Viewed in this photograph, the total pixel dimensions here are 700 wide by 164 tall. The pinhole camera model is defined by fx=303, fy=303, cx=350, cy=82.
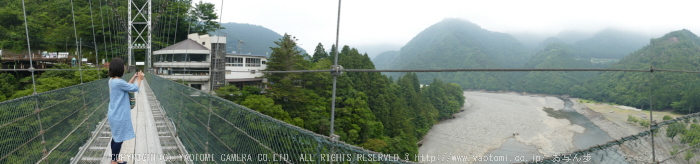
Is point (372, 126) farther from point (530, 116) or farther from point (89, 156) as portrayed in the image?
point (530, 116)

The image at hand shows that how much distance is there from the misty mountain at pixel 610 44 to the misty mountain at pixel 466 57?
2306 centimetres

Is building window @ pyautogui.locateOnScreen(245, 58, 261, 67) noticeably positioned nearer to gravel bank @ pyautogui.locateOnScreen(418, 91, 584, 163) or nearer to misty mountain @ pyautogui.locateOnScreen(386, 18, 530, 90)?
gravel bank @ pyautogui.locateOnScreen(418, 91, 584, 163)

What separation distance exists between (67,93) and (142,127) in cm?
84

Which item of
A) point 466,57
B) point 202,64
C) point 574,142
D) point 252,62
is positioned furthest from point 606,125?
point 466,57

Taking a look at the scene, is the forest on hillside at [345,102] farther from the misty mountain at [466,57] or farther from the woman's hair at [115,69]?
the misty mountain at [466,57]

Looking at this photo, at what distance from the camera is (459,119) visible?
3900 cm

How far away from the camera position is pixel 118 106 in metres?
1.95

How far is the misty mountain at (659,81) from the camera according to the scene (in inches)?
1741

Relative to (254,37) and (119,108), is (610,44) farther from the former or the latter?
(119,108)

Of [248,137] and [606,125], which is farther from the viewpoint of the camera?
[606,125]

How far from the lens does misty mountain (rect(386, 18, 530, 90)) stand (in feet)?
263

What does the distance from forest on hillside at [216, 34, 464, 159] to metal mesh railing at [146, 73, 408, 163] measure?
14327 mm

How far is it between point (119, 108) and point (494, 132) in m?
35.1

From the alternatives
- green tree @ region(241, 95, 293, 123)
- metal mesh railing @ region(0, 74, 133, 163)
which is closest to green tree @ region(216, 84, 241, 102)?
green tree @ region(241, 95, 293, 123)
